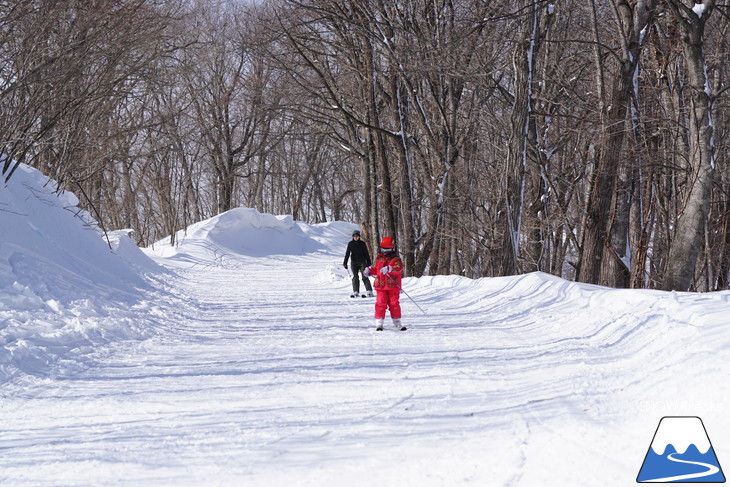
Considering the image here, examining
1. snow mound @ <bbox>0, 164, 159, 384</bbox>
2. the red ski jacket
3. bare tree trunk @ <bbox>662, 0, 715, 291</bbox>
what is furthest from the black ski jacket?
bare tree trunk @ <bbox>662, 0, 715, 291</bbox>

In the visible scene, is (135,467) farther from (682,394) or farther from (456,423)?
(682,394)

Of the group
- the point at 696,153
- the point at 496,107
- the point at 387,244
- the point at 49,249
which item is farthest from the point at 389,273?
the point at 496,107

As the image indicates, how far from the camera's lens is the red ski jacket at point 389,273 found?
9227 millimetres

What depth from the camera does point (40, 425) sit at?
15.1ft

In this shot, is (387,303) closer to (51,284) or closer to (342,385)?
(342,385)

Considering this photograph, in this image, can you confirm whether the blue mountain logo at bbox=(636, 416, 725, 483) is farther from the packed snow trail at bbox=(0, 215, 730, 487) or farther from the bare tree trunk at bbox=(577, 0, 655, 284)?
the bare tree trunk at bbox=(577, 0, 655, 284)

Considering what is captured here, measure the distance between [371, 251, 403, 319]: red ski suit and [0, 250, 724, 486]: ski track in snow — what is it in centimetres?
36

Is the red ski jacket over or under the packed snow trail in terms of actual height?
over

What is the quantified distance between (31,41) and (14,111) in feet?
4.66

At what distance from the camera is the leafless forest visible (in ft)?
35.2

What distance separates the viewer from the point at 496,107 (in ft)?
85.1

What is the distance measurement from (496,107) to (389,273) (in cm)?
1842

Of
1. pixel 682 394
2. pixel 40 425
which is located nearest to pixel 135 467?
pixel 40 425

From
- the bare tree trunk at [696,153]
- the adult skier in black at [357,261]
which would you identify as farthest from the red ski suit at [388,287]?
the bare tree trunk at [696,153]
